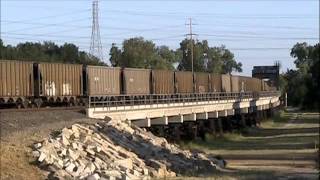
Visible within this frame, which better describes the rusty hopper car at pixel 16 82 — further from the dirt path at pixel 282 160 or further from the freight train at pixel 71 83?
the dirt path at pixel 282 160

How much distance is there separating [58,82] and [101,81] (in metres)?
4.76

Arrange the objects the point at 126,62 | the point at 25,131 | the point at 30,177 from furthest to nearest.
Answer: the point at 126,62 → the point at 25,131 → the point at 30,177

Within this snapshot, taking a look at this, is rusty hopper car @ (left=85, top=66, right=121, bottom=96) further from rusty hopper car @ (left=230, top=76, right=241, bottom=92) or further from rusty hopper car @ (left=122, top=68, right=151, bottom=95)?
rusty hopper car @ (left=230, top=76, right=241, bottom=92)

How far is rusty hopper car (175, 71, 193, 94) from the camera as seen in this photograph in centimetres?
6331

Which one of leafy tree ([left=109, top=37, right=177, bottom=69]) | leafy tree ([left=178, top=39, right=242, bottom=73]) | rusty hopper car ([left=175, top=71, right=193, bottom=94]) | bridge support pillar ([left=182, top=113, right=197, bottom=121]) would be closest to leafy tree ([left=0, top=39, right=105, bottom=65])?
leafy tree ([left=109, top=37, right=177, bottom=69])

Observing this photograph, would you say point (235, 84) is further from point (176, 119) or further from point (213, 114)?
point (176, 119)

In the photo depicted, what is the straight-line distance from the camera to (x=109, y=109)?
134ft

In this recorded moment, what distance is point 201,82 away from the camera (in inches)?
2835

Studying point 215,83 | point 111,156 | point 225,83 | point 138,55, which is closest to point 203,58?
point 138,55

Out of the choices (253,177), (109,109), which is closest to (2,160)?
(253,177)

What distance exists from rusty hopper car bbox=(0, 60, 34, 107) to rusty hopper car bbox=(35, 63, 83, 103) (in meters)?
0.87

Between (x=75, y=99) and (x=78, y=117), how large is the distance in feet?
31.6

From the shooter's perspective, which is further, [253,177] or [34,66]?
[34,66]

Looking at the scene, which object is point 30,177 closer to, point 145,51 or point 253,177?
point 253,177
